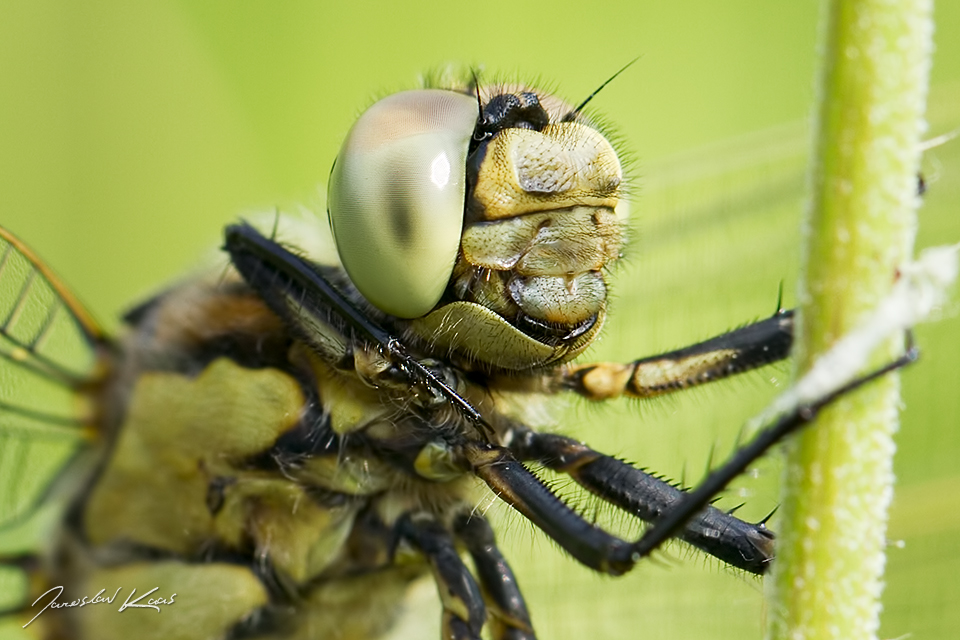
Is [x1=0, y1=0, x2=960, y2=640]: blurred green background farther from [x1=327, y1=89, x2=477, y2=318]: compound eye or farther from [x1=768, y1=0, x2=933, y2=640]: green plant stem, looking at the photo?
[x1=768, y1=0, x2=933, y2=640]: green plant stem

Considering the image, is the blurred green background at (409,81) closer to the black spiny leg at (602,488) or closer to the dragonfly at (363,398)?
the dragonfly at (363,398)

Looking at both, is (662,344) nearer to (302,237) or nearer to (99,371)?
(302,237)

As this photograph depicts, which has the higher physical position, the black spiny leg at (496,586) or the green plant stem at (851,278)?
the green plant stem at (851,278)

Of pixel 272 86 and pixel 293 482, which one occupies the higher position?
pixel 272 86

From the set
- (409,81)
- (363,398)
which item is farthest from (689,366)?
(409,81)

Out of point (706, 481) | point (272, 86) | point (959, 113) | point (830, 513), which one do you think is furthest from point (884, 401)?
point (272, 86)

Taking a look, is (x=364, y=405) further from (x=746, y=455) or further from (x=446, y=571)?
(x=746, y=455)
